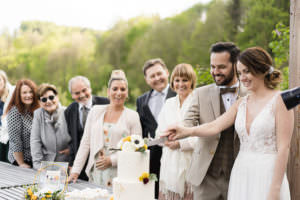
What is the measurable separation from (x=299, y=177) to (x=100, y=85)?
24.2 metres

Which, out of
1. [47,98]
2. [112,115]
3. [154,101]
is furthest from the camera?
[154,101]

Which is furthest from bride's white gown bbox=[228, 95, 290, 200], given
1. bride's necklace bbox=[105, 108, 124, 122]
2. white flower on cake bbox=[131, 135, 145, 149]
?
bride's necklace bbox=[105, 108, 124, 122]

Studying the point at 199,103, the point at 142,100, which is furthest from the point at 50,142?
the point at 199,103

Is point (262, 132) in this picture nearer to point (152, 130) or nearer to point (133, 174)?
point (133, 174)

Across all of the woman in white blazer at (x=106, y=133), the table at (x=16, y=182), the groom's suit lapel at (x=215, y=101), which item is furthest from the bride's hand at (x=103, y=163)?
the groom's suit lapel at (x=215, y=101)

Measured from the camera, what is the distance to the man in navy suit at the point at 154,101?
4453 mm

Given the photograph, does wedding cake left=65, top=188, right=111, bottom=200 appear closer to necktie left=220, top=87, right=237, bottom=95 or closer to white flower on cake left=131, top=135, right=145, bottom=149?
white flower on cake left=131, top=135, right=145, bottom=149

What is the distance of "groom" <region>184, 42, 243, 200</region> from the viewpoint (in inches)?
111

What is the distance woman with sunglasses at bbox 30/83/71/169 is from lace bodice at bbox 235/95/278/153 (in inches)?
109

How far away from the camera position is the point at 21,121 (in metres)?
5.02

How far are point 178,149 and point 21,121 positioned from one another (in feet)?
8.57

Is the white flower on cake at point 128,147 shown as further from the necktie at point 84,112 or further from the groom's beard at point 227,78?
the necktie at point 84,112

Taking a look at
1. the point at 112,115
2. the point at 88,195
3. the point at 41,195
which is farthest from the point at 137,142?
the point at 112,115

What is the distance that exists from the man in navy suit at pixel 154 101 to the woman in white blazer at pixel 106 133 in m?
0.55
